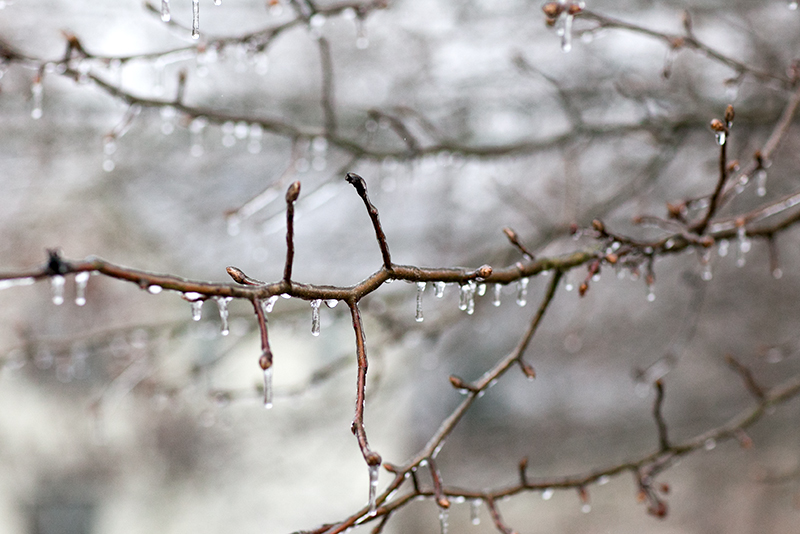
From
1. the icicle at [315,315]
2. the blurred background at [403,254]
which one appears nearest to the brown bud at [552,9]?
the icicle at [315,315]

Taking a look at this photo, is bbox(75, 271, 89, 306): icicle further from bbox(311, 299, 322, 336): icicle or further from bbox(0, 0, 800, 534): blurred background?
bbox(0, 0, 800, 534): blurred background

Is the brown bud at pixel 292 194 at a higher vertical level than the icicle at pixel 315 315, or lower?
higher

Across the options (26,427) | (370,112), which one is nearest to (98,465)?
(26,427)

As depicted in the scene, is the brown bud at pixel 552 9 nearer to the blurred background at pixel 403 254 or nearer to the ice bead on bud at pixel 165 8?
the ice bead on bud at pixel 165 8

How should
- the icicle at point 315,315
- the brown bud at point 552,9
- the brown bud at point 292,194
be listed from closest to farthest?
the brown bud at point 292,194, the icicle at point 315,315, the brown bud at point 552,9

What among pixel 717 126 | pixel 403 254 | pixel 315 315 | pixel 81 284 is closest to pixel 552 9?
pixel 717 126

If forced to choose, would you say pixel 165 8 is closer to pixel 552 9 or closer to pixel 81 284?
pixel 81 284

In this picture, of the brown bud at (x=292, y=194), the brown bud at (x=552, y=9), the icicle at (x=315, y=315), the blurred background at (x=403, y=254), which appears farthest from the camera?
the blurred background at (x=403, y=254)

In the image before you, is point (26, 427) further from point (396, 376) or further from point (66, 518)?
point (396, 376)

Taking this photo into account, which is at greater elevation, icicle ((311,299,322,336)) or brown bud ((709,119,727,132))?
brown bud ((709,119,727,132))

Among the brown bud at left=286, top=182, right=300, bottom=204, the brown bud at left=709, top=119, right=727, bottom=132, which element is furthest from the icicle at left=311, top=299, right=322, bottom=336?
the brown bud at left=709, top=119, right=727, bottom=132
